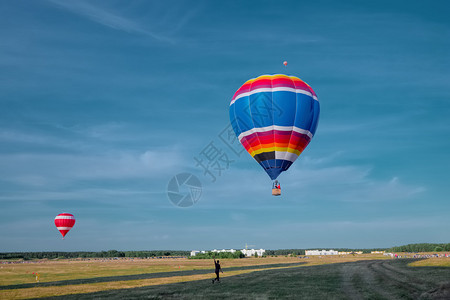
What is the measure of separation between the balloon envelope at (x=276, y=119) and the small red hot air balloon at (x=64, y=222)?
78.7 metres

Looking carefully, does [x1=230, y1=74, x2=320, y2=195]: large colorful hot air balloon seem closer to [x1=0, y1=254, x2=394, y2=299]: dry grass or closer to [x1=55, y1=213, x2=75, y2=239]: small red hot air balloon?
[x1=0, y1=254, x2=394, y2=299]: dry grass

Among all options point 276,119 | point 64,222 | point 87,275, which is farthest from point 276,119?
point 64,222

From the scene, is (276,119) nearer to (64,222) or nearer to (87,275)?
(87,275)

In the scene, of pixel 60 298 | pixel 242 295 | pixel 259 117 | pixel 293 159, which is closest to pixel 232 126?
pixel 259 117

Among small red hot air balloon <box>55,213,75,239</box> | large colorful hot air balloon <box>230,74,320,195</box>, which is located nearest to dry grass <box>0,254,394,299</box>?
small red hot air balloon <box>55,213,75,239</box>

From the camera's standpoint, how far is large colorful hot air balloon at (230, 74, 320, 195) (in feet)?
139

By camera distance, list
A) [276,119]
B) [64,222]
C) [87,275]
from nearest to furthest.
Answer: [276,119], [87,275], [64,222]

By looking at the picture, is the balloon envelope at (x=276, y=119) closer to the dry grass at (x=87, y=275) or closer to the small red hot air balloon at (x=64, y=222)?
the dry grass at (x=87, y=275)

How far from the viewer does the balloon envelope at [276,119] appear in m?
42.2

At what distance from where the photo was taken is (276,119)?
41.9 meters

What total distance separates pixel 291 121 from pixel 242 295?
19979 mm

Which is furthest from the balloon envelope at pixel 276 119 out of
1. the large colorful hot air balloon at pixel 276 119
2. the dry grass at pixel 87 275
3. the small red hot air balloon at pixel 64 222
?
the small red hot air balloon at pixel 64 222

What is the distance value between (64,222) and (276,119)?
8373 centimetres

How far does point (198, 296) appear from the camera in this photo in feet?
94.6
